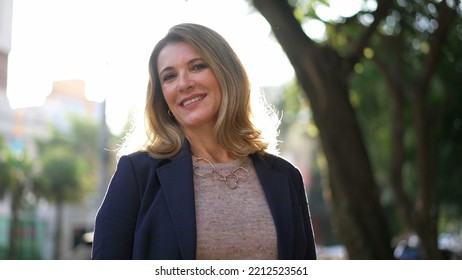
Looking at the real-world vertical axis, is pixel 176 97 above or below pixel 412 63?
below

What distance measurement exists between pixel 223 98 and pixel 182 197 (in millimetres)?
448

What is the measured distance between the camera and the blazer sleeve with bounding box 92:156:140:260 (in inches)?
105

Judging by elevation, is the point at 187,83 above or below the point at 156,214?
above

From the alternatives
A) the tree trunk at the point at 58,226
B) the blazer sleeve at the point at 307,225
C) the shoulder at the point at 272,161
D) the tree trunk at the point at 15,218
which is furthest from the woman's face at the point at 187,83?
the tree trunk at the point at 58,226

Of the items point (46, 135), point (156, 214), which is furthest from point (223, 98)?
point (46, 135)

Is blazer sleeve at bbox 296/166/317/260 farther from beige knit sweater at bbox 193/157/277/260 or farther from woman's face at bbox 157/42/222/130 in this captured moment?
woman's face at bbox 157/42/222/130

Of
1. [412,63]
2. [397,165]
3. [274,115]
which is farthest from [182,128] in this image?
[412,63]

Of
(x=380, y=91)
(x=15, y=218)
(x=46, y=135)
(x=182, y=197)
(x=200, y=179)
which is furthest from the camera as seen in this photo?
(x=46, y=135)

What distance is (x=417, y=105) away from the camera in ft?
38.1

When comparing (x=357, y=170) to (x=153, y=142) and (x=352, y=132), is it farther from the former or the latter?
(x=153, y=142)

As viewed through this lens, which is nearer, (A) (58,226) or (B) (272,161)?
(B) (272,161)

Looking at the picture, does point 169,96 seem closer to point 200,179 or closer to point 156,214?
point 200,179

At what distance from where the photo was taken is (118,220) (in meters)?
2.69

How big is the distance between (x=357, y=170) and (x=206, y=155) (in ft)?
13.7
